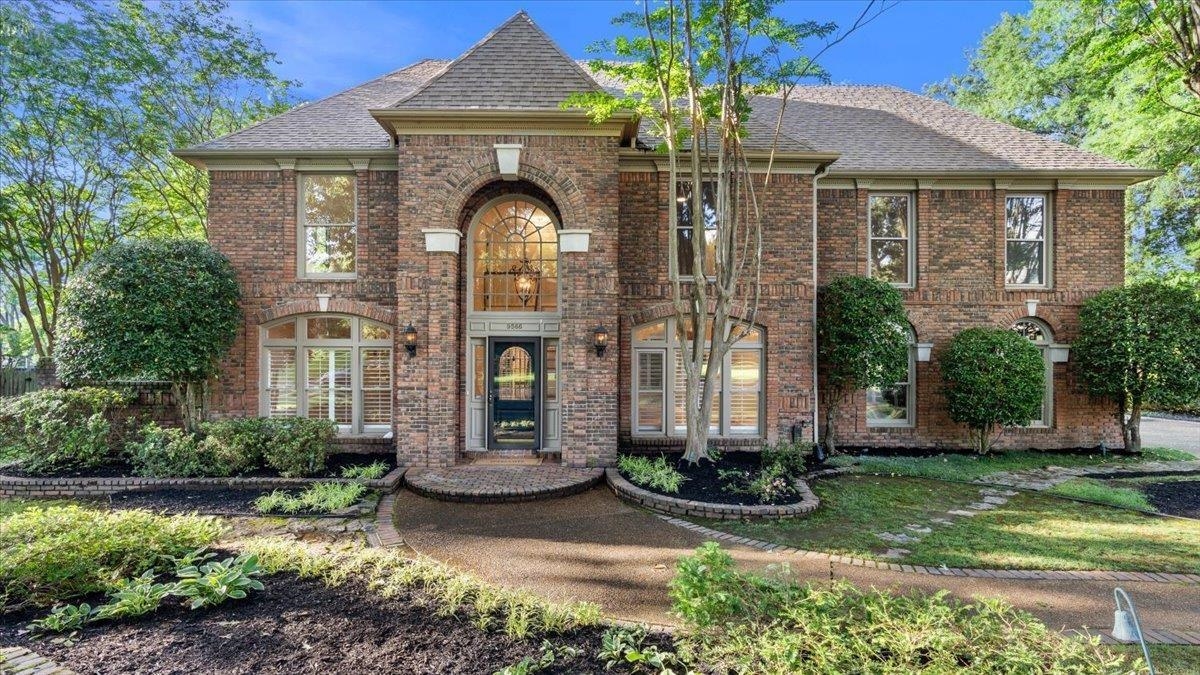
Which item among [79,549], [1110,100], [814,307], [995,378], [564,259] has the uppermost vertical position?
[1110,100]

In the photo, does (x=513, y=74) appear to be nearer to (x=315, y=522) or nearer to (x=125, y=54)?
(x=315, y=522)

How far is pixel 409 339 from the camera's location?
23.8 ft

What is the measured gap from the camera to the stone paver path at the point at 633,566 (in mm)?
3750

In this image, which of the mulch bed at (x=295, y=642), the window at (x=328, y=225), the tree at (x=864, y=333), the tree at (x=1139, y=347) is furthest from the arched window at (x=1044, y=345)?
the window at (x=328, y=225)

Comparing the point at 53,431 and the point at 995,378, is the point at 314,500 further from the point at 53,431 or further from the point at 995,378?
the point at 995,378

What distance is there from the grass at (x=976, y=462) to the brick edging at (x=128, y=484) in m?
7.59

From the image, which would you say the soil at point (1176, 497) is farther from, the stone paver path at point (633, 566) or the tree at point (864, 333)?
the tree at point (864, 333)

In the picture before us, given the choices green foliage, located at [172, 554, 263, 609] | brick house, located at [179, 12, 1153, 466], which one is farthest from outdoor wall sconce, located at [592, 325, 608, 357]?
green foliage, located at [172, 554, 263, 609]

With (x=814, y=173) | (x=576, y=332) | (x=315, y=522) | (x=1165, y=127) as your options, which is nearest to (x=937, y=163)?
(x=814, y=173)

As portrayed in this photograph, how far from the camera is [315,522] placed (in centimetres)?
529

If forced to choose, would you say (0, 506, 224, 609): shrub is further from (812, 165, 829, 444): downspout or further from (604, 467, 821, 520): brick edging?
(812, 165, 829, 444): downspout

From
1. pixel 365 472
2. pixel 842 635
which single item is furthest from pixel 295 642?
pixel 365 472

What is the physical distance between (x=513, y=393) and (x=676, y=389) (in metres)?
2.98

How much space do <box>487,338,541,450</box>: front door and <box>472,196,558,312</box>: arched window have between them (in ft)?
2.24
